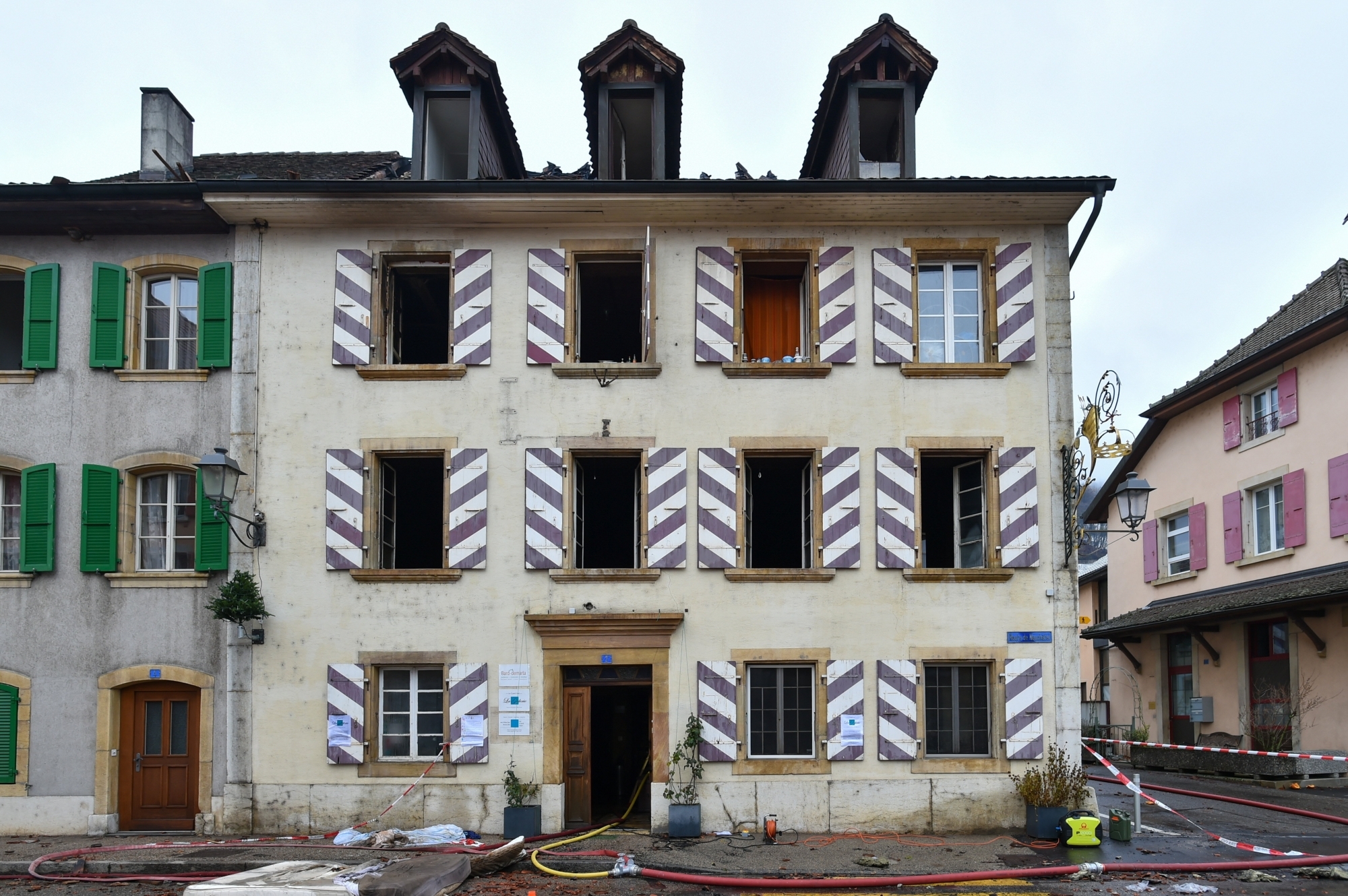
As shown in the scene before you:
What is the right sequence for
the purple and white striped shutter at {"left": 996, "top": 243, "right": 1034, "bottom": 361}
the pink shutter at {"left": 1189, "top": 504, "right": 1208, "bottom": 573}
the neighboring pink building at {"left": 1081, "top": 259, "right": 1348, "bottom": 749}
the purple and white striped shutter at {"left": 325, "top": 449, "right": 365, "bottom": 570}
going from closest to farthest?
the purple and white striped shutter at {"left": 325, "top": 449, "right": 365, "bottom": 570} → the purple and white striped shutter at {"left": 996, "top": 243, "right": 1034, "bottom": 361} → the neighboring pink building at {"left": 1081, "top": 259, "right": 1348, "bottom": 749} → the pink shutter at {"left": 1189, "top": 504, "right": 1208, "bottom": 573}

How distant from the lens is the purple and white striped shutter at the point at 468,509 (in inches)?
548

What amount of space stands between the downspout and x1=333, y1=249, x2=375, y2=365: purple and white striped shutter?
29.8 feet

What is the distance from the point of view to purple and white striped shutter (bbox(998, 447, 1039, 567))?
45.6 ft

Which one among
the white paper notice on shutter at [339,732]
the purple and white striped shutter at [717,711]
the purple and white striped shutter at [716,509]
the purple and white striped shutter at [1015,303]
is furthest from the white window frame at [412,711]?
the purple and white striped shutter at [1015,303]

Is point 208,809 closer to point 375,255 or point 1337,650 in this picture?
point 375,255

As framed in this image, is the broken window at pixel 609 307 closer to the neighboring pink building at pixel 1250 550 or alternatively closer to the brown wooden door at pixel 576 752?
the brown wooden door at pixel 576 752

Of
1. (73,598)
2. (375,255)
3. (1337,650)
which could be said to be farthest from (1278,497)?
(73,598)

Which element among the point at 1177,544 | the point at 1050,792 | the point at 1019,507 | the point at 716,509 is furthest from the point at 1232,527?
the point at 716,509

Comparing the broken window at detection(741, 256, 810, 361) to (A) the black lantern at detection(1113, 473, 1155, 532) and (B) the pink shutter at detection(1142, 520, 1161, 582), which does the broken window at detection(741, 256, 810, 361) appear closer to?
(A) the black lantern at detection(1113, 473, 1155, 532)

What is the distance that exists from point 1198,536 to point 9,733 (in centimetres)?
2229

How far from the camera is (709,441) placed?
1414cm

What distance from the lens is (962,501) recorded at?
48.3ft

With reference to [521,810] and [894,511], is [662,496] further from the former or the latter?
[521,810]

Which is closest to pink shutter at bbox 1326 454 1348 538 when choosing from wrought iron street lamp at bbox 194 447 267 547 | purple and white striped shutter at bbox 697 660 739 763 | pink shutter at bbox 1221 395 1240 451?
pink shutter at bbox 1221 395 1240 451
